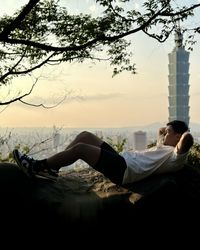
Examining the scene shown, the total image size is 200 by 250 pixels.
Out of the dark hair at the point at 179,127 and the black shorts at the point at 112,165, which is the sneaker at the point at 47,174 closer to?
the black shorts at the point at 112,165

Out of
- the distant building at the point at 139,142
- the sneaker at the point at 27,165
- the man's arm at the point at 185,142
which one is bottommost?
the distant building at the point at 139,142

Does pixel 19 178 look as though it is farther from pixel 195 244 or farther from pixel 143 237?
pixel 195 244

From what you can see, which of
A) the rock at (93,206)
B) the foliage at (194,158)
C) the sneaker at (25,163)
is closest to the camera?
the rock at (93,206)

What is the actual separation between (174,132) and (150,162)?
59 centimetres

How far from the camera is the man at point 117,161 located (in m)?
5.39

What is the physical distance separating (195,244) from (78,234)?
4.71 ft

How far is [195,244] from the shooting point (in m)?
5.65

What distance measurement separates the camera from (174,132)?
592cm

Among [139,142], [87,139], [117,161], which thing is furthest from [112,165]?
[139,142]

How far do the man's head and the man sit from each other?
0.29 ft

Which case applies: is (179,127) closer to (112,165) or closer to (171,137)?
(171,137)

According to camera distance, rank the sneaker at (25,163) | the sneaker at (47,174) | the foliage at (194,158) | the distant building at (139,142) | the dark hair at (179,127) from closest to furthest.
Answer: the sneaker at (25,163) → the sneaker at (47,174) → the dark hair at (179,127) → the foliage at (194,158) → the distant building at (139,142)

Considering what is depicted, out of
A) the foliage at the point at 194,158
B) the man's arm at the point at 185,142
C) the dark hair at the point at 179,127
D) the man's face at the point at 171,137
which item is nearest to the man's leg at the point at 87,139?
the man's face at the point at 171,137

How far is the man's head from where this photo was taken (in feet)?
19.3
